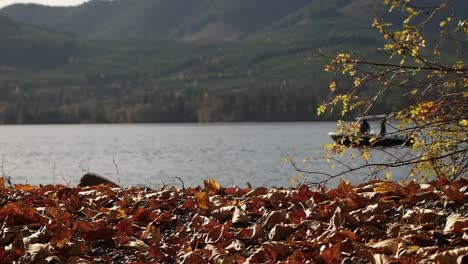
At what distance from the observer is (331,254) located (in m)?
4.75

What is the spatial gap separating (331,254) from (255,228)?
1.15m

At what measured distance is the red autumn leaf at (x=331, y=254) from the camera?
15.6 ft

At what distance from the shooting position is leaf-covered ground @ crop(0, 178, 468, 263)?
4895 mm

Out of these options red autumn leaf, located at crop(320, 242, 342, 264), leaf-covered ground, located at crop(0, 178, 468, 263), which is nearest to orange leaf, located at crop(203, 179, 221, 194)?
leaf-covered ground, located at crop(0, 178, 468, 263)

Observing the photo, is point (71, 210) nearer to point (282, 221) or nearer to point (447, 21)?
point (282, 221)

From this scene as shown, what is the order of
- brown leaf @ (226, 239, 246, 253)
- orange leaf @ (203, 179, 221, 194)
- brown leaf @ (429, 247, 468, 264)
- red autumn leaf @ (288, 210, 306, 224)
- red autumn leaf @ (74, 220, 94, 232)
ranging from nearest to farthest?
brown leaf @ (429, 247, 468, 264)
brown leaf @ (226, 239, 246, 253)
red autumn leaf @ (288, 210, 306, 224)
red autumn leaf @ (74, 220, 94, 232)
orange leaf @ (203, 179, 221, 194)

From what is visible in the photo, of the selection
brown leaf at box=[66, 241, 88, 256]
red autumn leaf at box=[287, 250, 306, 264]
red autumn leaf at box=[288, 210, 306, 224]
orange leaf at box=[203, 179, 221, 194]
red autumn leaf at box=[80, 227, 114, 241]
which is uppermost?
orange leaf at box=[203, 179, 221, 194]

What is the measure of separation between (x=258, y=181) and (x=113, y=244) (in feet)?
153

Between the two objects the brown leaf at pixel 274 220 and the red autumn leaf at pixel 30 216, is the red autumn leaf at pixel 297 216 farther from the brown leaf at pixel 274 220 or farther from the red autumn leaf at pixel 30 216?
the red autumn leaf at pixel 30 216

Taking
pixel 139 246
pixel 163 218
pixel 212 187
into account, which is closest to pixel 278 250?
pixel 139 246

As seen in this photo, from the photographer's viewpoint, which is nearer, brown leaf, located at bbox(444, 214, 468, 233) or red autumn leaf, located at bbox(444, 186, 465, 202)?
brown leaf, located at bbox(444, 214, 468, 233)

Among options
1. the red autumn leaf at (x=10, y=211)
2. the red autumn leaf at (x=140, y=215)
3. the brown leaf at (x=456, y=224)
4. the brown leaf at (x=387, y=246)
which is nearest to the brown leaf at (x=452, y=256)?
the brown leaf at (x=387, y=246)

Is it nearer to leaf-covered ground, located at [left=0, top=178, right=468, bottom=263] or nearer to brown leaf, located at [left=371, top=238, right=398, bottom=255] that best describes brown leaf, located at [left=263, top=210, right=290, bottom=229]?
leaf-covered ground, located at [left=0, top=178, right=468, bottom=263]

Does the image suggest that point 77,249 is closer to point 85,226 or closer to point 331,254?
point 85,226
